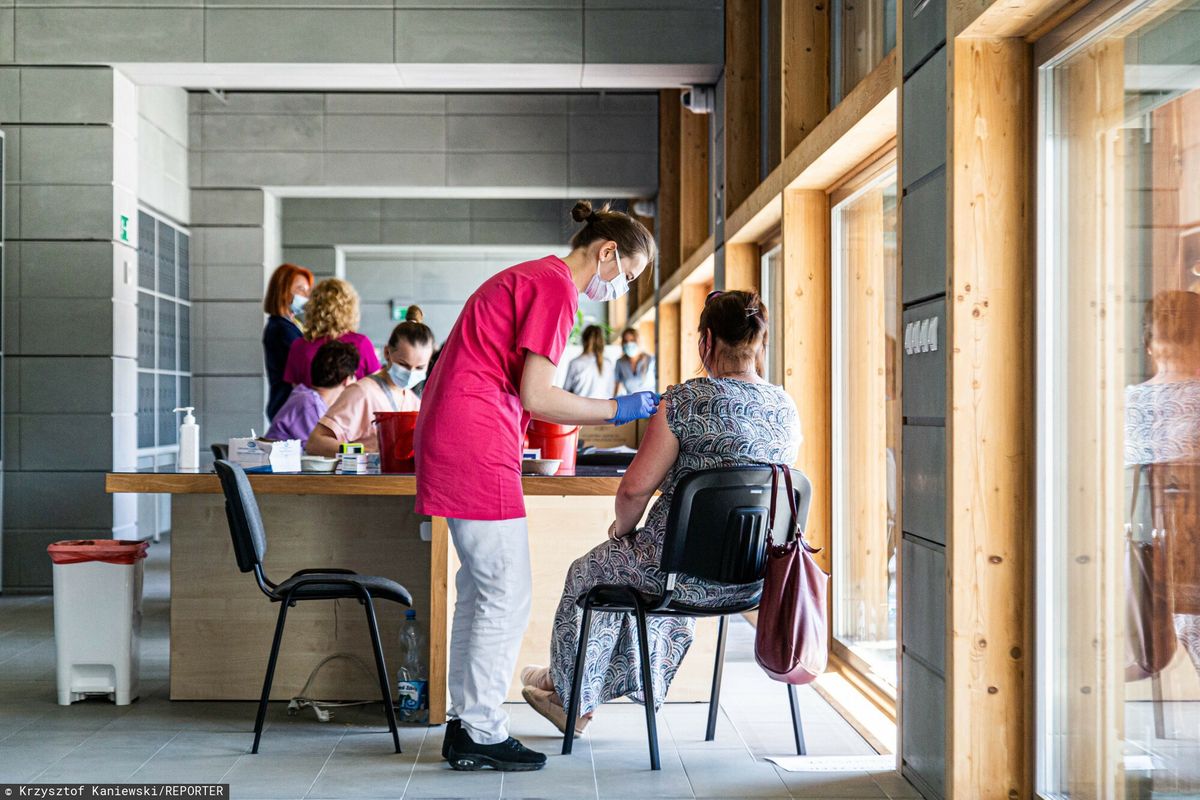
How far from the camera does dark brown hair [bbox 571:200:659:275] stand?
3.28 m

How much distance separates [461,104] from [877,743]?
7780mm

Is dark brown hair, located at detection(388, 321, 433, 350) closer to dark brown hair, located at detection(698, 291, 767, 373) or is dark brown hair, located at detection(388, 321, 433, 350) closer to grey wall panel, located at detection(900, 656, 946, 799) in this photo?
dark brown hair, located at detection(698, 291, 767, 373)

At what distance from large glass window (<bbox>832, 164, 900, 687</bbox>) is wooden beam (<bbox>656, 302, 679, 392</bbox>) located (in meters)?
4.88

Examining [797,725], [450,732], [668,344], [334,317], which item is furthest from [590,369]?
[450,732]

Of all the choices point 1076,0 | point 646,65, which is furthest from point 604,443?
point 1076,0

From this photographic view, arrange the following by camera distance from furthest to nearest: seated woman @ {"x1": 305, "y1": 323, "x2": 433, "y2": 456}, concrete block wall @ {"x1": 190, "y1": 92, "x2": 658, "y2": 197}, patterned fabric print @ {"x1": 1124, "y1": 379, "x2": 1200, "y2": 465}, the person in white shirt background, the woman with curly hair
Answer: the person in white shirt background, concrete block wall @ {"x1": 190, "y1": 92, "x2": 658, "y2": 197}, the woman with curly hair, seated woman @ {"x1": 305, "y1": 323, "x2": 433, "y2": 456}, patterned fabric print @ {"x1": 1124, "y1": 379, "x2": 1200, "y2": 465}

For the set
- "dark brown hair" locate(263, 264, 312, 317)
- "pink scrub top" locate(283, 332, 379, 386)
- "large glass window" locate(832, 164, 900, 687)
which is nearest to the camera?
"large glass window" locate(832, 164, 900, 687)

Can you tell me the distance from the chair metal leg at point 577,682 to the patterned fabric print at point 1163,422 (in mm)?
1514

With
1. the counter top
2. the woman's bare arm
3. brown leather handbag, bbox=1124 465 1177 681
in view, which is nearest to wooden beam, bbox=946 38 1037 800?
brown leather handbag, bbox=1124 465 1177 681

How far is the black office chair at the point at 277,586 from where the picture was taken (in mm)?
3490

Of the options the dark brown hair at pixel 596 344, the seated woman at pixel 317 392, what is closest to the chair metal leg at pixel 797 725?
the seated woman at pixel 317 392

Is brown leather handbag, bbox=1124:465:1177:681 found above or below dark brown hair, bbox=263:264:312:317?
below

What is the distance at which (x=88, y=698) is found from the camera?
13.5ft

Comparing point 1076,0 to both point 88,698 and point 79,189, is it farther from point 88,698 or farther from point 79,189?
point 79,189
